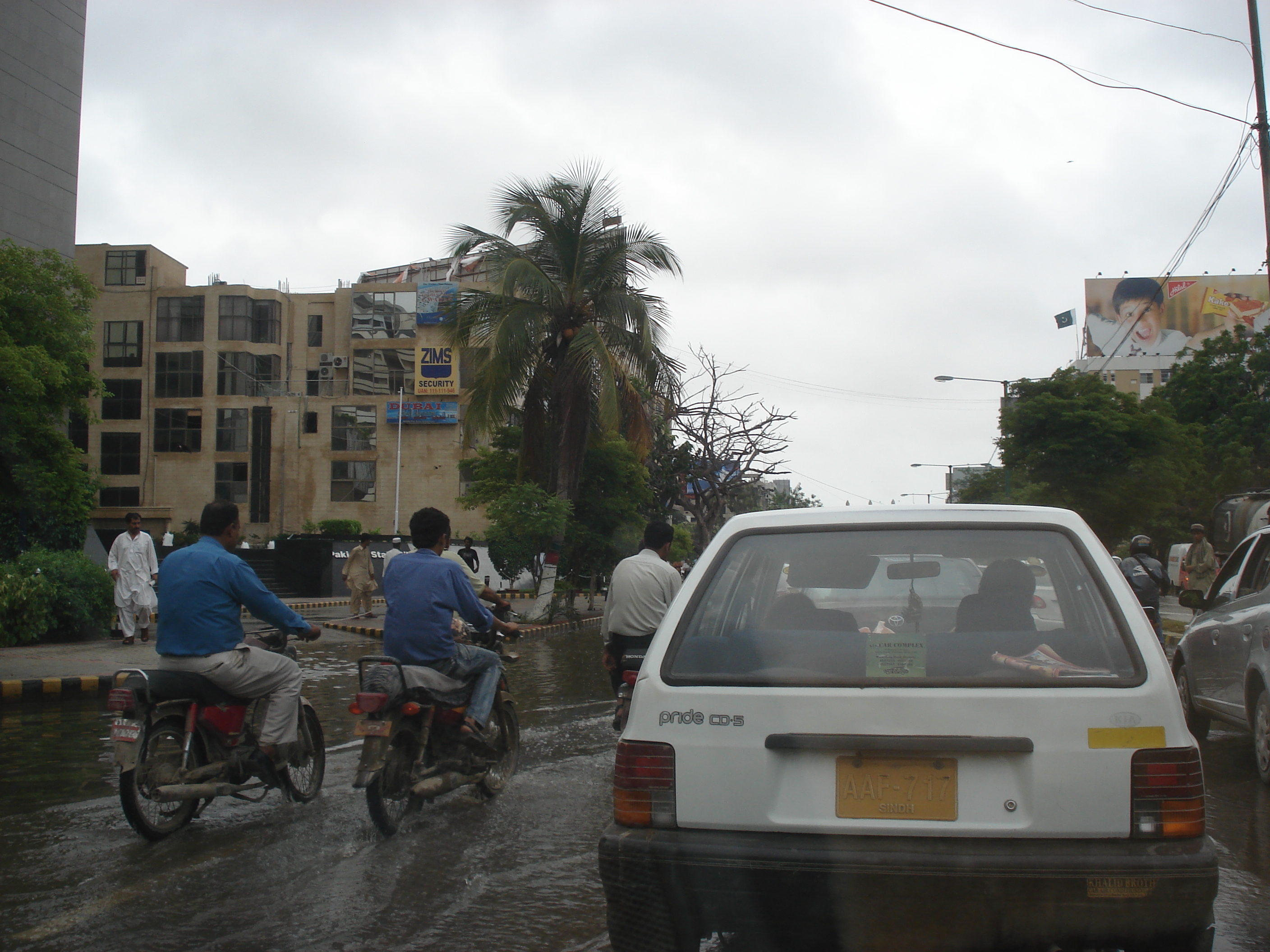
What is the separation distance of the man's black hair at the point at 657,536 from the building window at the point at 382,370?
170 feet

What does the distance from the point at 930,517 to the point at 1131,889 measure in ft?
3.90

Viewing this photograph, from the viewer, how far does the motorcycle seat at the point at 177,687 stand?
526cm

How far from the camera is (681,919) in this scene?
2.99 meters

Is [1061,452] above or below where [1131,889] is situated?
above

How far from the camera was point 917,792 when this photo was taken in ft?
9.63

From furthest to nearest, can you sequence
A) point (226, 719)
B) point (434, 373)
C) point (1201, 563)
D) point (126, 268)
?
point (126, 268) < point (434, 373) < point (1201, 563) < point (226, 719)

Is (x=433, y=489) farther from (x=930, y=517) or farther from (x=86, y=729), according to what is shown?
(x=930, y=517)

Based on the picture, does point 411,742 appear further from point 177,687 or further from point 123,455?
point 123,455

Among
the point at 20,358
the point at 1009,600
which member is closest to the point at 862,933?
the point at 1009,600

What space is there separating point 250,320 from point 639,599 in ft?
181

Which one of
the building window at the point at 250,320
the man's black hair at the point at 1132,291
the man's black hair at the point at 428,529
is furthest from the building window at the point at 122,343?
the man's black hair at the point at 1132,291

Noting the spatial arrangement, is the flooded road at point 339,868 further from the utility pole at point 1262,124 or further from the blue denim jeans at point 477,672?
the utility pole at point 1262,124

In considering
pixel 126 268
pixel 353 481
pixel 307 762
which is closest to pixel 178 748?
pixel 307 762

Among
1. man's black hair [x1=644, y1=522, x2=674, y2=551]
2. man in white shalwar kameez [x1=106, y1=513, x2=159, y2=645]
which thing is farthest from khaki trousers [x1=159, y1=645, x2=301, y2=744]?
man in white shalwar kameez [x1=106, y1=513, x2=159, y2=645]
